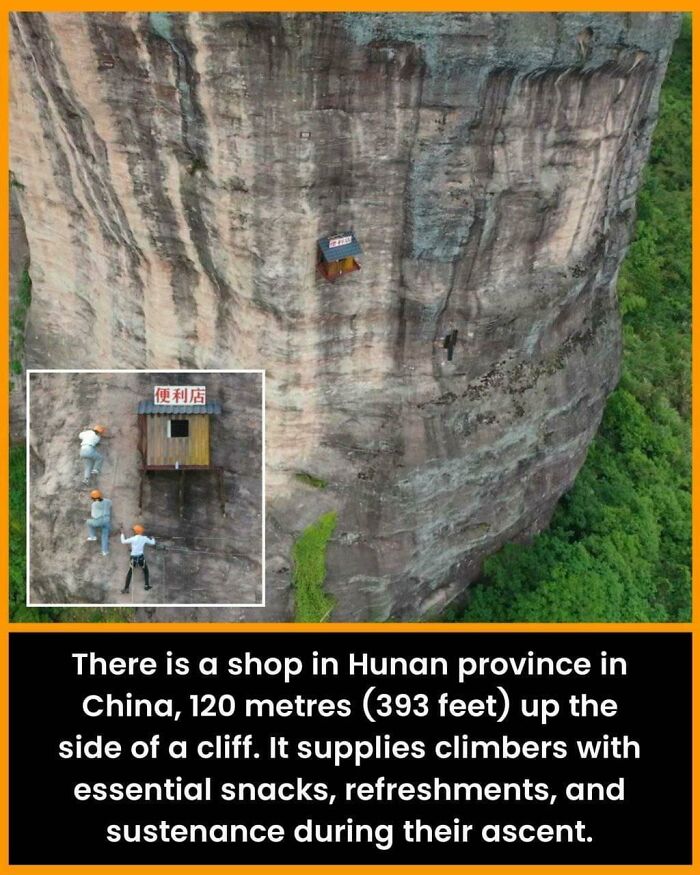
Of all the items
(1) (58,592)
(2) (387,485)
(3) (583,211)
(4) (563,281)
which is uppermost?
(3) (583,211)

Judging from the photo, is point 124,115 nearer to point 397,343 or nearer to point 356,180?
point 356,180

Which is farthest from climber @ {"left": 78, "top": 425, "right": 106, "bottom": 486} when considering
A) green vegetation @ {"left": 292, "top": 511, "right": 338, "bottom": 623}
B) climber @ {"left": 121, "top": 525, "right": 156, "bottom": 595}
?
green vegetation @ {"left": 292, "top": 511, "right": 338, "bottom": 623}

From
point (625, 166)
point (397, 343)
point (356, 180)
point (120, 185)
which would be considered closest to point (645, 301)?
point (625, 166)

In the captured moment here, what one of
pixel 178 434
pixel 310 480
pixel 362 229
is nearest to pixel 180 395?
pixel 178 434

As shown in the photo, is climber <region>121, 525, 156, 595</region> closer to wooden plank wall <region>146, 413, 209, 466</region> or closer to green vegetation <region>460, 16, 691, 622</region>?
wooden plank wall <region>146, 413, 209, 466</region>

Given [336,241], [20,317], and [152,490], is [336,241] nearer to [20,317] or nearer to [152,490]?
[152,490]
